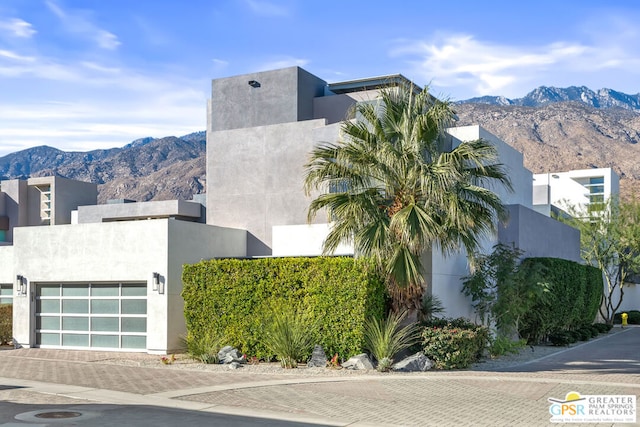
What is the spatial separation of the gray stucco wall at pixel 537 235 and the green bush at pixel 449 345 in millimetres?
4432

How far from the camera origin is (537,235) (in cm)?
2766

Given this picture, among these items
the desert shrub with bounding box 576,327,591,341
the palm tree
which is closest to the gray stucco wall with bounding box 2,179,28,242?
the desert shrub with bounding box 576,327,591,341

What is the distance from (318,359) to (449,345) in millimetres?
3358

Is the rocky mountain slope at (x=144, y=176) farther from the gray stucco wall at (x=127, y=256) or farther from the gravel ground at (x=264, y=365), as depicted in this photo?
the gravel ground at (x=264, y=365)

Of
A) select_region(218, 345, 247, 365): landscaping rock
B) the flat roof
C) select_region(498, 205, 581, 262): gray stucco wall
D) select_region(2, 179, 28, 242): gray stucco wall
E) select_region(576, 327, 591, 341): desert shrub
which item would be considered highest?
the flat roof

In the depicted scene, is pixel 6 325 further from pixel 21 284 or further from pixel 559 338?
pixel 559 338

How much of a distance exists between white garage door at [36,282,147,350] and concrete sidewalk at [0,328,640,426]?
264 centimetres

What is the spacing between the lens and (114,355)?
867 inches

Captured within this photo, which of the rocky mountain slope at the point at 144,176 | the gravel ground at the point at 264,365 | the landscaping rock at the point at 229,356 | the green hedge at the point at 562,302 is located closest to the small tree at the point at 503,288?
the green hedge at the point at 562,302

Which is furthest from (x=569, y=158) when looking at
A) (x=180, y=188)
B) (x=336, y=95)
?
(x=336, y=95)

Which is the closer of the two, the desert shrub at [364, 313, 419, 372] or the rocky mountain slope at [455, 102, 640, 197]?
the desert shrub at [364, 313, 419, 372]

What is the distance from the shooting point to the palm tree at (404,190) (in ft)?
59.3

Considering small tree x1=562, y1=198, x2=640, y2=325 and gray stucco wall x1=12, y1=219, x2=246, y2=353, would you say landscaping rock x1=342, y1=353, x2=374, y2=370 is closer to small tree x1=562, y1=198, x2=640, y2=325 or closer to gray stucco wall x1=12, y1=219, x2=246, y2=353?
gray stucco wall x1=12, y1=219, x2=246, y2=353

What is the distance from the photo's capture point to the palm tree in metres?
18.1
